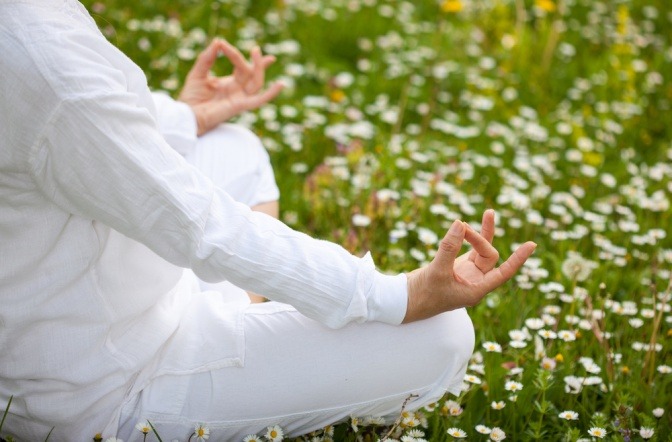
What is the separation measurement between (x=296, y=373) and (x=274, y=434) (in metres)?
0.13

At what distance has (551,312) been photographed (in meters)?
2.09

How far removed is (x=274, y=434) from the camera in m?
1.50

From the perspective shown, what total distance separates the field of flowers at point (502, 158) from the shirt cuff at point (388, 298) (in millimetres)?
287

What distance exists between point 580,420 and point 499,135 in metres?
1.55

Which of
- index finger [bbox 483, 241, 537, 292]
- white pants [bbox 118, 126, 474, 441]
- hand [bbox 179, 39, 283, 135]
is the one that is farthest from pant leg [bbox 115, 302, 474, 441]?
hand [bbox 179, 39, 283, 135]

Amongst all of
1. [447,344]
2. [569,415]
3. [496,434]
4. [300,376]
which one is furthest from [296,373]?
[569,415]

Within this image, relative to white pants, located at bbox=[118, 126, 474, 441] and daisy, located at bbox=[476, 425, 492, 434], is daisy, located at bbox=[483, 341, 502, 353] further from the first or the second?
white pants, located at bbox=[118, 126, 474, 441]

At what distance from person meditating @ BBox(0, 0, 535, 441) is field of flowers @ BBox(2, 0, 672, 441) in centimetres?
20

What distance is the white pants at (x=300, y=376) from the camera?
1.42 meters

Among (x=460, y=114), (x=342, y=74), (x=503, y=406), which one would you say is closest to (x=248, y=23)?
(x=342, y=74)

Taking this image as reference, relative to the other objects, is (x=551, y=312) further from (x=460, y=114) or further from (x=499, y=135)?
(x=460, y=114)

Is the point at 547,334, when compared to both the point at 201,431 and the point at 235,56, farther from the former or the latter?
the point at 235,56

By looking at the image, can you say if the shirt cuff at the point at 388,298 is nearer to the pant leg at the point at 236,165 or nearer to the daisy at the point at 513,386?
the daisy at the point at 513,386

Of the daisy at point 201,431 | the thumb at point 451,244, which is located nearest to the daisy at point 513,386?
the thumb at point 451,244
